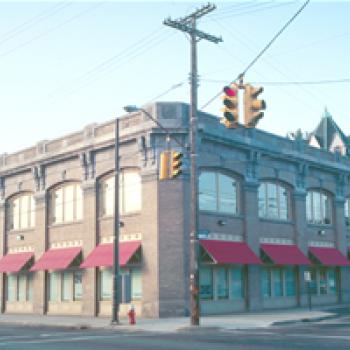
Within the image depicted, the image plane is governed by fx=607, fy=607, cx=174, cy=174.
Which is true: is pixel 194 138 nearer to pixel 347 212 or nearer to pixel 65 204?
pixel 65 204

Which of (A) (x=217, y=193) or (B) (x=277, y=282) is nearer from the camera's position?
(A) (x=217, y=193)

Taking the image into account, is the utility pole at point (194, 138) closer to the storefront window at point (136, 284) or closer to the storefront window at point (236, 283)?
the storefront window at point (136, 284)

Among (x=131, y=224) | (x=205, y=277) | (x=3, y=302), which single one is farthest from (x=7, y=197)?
(x=205, y=277)

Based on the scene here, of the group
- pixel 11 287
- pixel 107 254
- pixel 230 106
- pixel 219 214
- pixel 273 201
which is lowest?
pixel 11 287

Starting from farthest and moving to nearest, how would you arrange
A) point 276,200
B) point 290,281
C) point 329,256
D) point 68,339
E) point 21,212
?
point 21,212 → point 329,256 → point 276,200 → point 290,281 → point 68,339

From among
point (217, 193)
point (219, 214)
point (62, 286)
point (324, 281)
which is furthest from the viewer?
point (324, 281)

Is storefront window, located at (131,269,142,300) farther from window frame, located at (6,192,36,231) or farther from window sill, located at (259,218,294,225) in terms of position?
window frame, located at (6,192,36,231)

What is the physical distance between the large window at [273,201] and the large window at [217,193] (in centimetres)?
273

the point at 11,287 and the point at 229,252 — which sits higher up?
the point at 229,252

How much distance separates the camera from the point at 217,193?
33.7 metres

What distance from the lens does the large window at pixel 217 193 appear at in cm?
3300

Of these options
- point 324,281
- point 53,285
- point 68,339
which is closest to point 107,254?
point 53,285

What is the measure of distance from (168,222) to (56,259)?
907 cm

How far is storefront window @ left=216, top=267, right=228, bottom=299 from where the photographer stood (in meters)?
32.8
